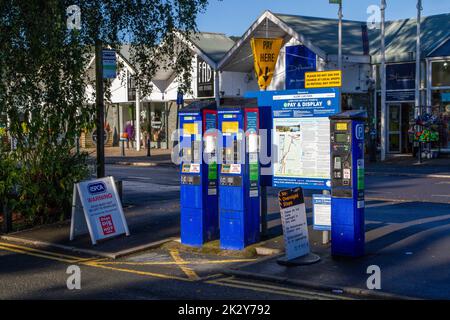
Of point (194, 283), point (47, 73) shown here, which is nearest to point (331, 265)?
point (194, 283)

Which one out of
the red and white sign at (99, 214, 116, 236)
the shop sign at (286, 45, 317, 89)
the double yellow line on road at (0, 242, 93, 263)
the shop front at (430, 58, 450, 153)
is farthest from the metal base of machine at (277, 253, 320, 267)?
the shop sign at (286, 45, 317, 89)

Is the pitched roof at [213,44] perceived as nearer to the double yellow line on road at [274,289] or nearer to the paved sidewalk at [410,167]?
the paved sidewalk at [410,167]

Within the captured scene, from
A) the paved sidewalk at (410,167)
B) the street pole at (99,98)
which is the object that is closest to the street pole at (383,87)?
the paved sidewalk at (410,167)

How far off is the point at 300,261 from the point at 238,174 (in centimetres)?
177

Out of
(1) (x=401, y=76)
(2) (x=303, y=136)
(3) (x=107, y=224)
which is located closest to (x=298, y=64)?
(1) (x=401, y=76)

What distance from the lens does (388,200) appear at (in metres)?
16.3

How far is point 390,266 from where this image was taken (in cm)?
931

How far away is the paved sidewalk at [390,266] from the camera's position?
330 inches

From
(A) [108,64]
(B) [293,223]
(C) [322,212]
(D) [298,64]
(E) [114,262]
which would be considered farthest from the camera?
(D) [298,64]

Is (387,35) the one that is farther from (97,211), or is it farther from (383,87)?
(97,211)

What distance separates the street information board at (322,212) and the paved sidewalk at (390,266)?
40 cm
